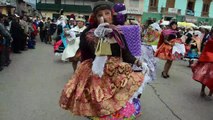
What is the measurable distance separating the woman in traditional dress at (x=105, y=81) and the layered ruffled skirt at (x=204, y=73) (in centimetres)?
335

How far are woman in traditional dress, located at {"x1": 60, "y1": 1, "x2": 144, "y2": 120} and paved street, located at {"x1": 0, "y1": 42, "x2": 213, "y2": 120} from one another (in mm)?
1932

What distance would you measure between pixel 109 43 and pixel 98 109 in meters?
0.64

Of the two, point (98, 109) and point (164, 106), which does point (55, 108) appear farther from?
point (98, 109)

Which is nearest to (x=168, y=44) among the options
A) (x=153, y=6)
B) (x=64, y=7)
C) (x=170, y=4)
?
(x=153, y=6)

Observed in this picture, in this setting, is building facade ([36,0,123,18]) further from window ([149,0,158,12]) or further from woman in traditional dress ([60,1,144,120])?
woman in traditional dress ([60,1,144,120])

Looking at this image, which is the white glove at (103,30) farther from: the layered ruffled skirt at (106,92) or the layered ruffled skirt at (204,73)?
the layered ruffled skirt at (204,73)

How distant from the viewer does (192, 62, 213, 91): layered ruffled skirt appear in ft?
20.4

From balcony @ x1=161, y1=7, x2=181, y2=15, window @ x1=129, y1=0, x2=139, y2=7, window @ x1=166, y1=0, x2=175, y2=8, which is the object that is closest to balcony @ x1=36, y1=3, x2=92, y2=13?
window @ x1=129, y1=0, x2=139, y2=7

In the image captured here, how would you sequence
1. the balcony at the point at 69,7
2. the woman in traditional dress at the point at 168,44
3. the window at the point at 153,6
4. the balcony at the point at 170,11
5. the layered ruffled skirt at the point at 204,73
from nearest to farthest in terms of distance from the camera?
1. the layered ruffled skirt at the point at 204,73
2. the woman in traditional dress at the point at 168,44
3. the balcony at the point at 170,11
4. the window at the point at 153,6
5. the balcony at the point at 69,7

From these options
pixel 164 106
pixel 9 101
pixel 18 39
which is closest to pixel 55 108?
pixel 9 101

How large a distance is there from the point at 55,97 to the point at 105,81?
10.7ft

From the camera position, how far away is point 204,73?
644 centimetres

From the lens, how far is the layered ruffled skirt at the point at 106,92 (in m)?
3.01

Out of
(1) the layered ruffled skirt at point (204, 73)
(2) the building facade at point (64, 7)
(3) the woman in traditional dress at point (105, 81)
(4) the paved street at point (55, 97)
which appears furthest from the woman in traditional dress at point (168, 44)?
(2) the building facade at point (64, 7)
